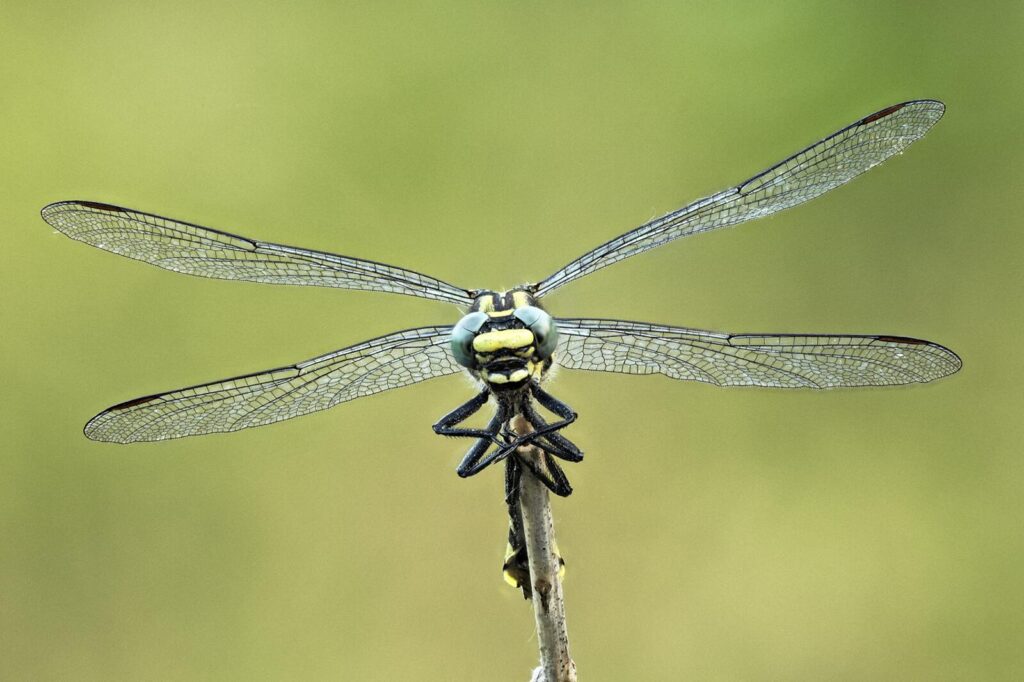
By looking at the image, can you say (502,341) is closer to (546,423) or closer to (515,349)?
(515,349)

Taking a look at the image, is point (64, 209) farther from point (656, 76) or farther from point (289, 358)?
point (656, 76)

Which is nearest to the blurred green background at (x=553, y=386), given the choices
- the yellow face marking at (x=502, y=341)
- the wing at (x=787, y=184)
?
the wing at (x=787, y=184)

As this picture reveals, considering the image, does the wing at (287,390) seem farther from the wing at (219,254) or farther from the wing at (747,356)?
the wing at (747,356)

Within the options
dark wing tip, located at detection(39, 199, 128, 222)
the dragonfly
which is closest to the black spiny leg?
the dragonfly

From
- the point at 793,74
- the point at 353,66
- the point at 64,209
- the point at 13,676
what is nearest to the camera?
the point at 64,209

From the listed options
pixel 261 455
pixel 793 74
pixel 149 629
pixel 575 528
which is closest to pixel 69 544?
pixel 149 629

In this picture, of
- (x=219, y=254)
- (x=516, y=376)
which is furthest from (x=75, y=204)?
(x=516, y=376)
